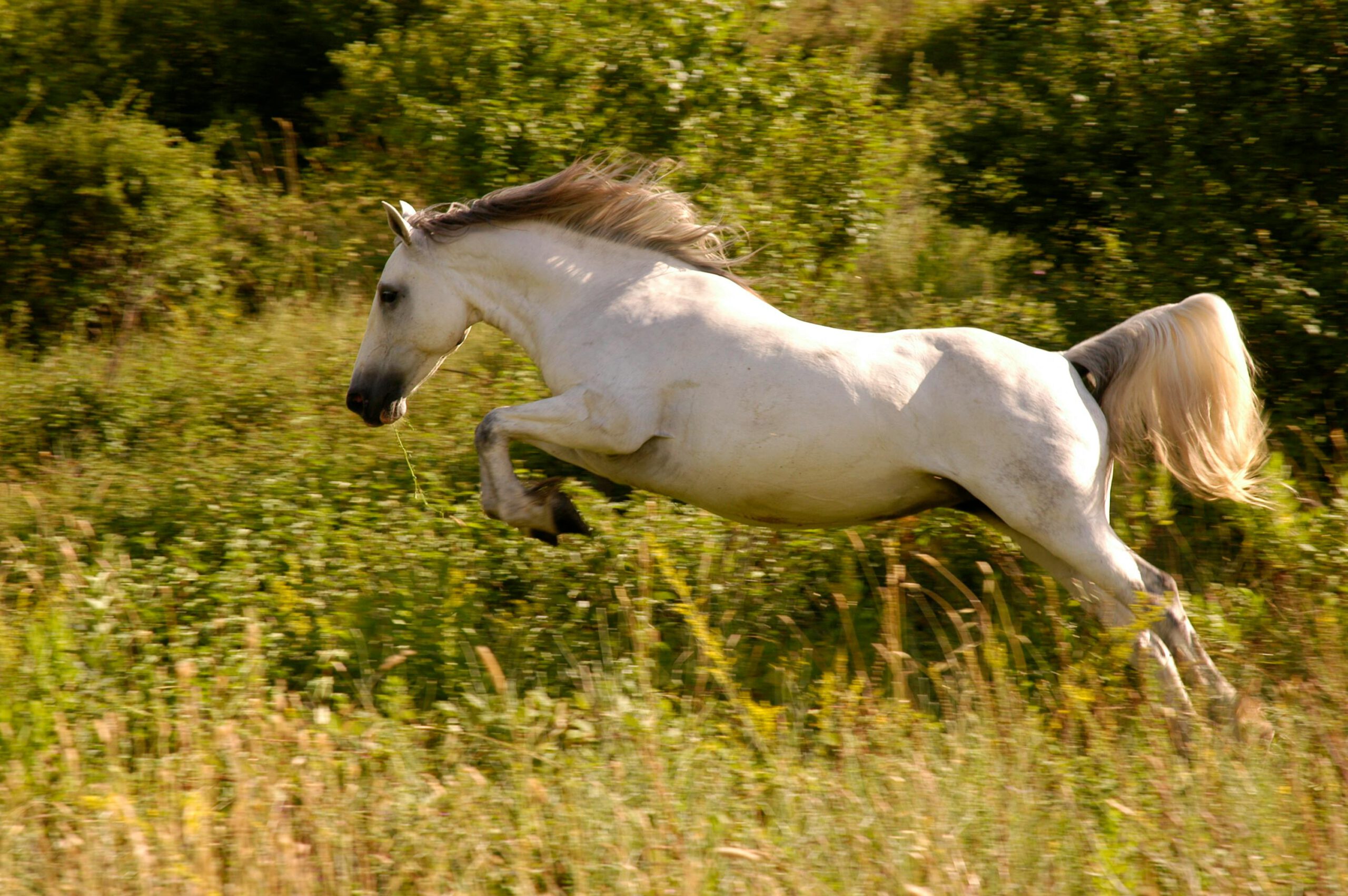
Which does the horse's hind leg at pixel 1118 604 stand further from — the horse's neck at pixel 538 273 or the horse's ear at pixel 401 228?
the horse's ear at pixel 401 228

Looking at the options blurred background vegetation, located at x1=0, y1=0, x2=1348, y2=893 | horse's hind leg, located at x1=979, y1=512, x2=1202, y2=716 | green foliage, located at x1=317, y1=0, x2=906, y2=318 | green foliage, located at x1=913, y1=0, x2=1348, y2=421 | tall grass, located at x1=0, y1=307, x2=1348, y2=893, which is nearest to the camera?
tall grass, located at x1=0, y1=307, x2=1348, y2=893

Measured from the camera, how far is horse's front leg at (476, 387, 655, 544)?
15.1 feet

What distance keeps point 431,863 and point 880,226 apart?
6152 mm

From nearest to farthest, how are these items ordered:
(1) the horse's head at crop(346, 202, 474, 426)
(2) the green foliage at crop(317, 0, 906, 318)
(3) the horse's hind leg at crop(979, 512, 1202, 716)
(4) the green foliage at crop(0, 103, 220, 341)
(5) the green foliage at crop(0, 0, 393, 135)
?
(3) the horse's hind leg at crop(979, 512, 1202, 716), (1) the horse's head at crop(346, 202, 474, 426), (2) the green foliage at crop(317, 0, 906, 318), (4) the green foliage at crop(0, 103, 220, 341), (5) the green foliage at crop(0, 0, 393, 135)

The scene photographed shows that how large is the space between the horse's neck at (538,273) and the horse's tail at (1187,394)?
1.83 meters

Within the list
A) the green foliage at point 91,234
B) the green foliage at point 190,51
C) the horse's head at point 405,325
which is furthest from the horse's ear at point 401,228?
the green foliage at point 190,51

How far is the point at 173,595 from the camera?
531 cm

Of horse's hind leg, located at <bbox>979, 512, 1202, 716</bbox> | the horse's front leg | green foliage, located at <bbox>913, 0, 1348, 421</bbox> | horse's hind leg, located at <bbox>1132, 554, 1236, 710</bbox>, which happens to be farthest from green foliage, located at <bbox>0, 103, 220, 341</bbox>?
horse's hind leg, located at <bbox>1132, 554, 1236, 710</bbox>

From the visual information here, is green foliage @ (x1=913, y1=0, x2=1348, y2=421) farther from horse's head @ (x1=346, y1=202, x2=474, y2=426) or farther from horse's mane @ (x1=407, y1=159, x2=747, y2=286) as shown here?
horse's head @ (x1=346, y1=202, x2=474, y2=426)

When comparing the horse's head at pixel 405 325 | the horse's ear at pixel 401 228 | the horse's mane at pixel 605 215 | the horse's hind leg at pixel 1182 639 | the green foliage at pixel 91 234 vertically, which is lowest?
the green foliage at pixel 91 234

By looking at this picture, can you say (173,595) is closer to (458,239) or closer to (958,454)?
(458,239)

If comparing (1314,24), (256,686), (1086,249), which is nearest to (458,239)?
(256,686)

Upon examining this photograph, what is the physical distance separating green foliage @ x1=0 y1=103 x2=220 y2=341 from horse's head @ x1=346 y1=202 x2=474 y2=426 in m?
3.93

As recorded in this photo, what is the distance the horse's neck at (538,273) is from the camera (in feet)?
16.2
